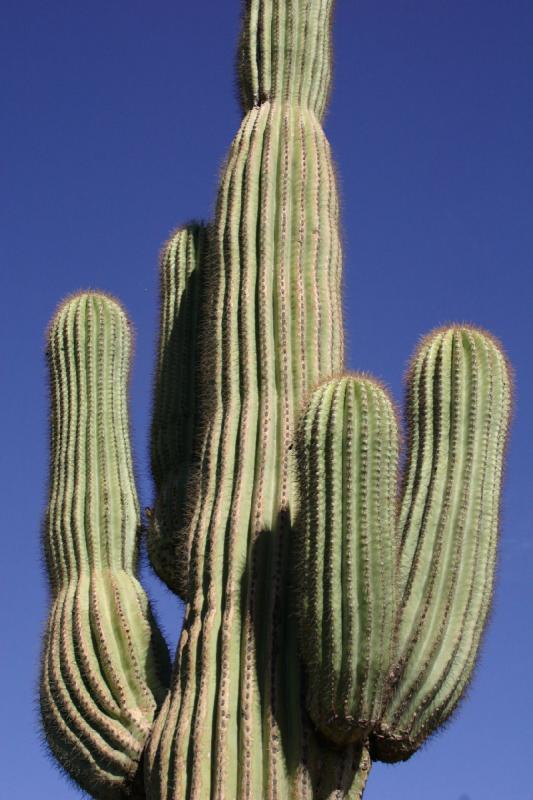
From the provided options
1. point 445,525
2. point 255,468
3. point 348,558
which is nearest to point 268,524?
point 255,468

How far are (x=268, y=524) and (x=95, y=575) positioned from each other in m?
1.24

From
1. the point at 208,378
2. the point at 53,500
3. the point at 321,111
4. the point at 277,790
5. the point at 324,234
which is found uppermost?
the point at 321,111

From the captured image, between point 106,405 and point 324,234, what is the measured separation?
1.63m

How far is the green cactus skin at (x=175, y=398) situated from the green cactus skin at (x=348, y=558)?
1.11 metres

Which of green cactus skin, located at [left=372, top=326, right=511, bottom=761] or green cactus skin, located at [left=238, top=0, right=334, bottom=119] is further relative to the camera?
green cactus skin, located at [left=238, top=0, right=334, bottom=119]

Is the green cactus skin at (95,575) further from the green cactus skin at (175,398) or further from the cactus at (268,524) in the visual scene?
the green cactus skin at (175,398)

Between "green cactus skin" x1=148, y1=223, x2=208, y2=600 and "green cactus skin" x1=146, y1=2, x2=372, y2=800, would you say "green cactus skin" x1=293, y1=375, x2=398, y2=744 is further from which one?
"green cactus skin" x1=148, y1=223, x2=208, y2=600

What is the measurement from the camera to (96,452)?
25.7ft

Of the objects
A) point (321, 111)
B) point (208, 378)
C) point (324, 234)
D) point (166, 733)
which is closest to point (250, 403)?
point (208, 378)

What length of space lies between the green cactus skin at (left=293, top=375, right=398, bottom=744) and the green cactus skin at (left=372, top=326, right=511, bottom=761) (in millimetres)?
178

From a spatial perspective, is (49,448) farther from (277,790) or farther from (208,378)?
(277,790)

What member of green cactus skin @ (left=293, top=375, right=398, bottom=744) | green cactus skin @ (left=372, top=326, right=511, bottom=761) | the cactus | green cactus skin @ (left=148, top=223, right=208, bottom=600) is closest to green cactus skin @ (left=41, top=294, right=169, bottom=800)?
the cactus

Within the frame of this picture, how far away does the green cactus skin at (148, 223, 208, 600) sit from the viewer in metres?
7.70

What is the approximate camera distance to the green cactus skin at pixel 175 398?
770cm
